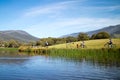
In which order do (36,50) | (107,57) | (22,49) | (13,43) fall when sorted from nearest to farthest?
(107,57), (36,50), (22,49), (13,43)

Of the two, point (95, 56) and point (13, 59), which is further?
point (95, 56)

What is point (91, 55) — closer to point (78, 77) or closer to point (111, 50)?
point (111, 50)

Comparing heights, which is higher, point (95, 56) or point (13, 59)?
point (95, 56)

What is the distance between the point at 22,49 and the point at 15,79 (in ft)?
252

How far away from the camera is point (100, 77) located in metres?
28.6

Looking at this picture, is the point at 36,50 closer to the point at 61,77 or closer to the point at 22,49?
the point at 22,49

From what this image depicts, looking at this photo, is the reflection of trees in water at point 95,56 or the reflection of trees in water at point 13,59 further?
the reflection of trees in water at point 95,56

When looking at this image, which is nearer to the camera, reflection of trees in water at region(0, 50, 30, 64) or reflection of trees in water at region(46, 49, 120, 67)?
reflection of trees in water at region(0, 50, 30, 64)

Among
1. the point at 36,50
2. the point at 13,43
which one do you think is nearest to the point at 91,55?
the point at 36,50

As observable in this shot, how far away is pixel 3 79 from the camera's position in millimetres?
27016

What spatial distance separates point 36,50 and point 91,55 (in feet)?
123

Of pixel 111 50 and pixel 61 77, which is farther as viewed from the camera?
pixel 111 50

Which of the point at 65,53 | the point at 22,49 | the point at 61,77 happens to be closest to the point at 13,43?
the point at 22,49

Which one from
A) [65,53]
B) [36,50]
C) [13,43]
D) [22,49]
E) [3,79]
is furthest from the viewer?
[13,43]
